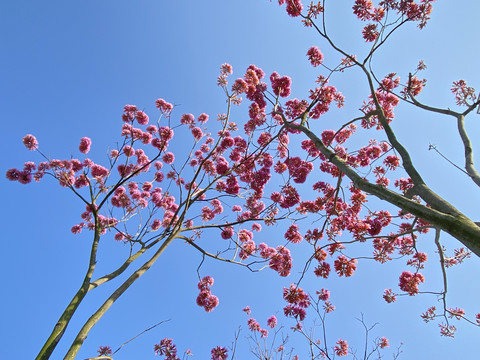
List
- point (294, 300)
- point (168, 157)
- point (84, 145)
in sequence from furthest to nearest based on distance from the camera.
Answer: point (168, 157) → point (84, 145) → point (294, 300)

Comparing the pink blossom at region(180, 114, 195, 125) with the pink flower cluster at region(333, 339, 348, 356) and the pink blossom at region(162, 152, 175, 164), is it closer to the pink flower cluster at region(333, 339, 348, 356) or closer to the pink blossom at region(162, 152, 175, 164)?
the pink blossom at region(162, 152, 175, 164)

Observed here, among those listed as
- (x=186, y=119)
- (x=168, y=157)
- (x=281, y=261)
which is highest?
(x=186, y=119)

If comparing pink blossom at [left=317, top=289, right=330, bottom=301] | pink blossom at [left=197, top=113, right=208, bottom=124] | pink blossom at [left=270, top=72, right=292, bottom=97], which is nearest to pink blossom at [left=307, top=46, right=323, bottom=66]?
pink blossom at [left=270, top=72, right=292, bottom=97]

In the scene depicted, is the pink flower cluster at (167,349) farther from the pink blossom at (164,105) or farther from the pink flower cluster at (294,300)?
the pink blossom at (164,105)

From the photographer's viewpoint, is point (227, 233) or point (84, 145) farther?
point (227, 233)

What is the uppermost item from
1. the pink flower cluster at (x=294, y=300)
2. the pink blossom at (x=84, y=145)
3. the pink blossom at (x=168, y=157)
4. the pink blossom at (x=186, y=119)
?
the pink blossom at (x=186, y=119)

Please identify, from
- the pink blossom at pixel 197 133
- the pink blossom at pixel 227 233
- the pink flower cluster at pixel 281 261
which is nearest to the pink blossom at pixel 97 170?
the pink blossom at pixel 197 133

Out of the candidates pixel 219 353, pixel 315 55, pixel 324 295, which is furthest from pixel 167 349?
pixel 315 55

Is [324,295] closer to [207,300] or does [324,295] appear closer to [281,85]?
[207,300]

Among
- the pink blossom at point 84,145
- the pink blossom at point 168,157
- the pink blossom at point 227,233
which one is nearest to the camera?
the pink blossom at point 84,145

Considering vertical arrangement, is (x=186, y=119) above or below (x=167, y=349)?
above

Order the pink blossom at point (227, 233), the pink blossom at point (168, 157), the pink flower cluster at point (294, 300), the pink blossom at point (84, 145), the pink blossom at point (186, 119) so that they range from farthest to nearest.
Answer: the pink blossom at point (168, 157) < the pink blossom at point (186, 119) < the pink blossom at point (227, 233) < the pink blossom at point (84, 145) < the pink flower cluster at point (294, 300)

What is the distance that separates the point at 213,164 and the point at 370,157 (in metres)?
3.81

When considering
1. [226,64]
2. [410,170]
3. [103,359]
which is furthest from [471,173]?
[103,359]
